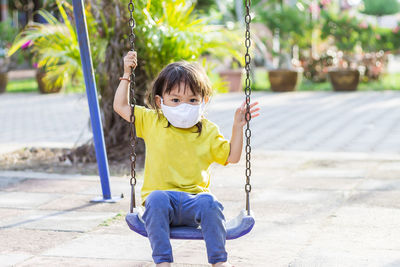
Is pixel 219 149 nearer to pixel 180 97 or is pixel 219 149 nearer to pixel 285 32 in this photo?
pixel 180 97

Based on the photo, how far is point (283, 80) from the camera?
15.9 m

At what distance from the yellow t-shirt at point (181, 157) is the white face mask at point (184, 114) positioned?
0.24 ft

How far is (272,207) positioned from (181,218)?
1.68 metres

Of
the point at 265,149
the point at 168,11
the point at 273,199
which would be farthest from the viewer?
the point at 265,149

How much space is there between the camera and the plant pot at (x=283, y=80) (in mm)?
15805

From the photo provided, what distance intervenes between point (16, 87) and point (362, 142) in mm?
12744

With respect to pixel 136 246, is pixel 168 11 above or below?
above

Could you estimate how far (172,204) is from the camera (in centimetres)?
327

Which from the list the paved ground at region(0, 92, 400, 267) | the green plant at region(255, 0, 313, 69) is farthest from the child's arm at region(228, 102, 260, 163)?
the green plant at region(255, 0, 313, 69)

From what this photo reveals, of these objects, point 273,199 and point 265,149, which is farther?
point 265,149

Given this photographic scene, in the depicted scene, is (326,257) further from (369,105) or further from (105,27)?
(369,105)

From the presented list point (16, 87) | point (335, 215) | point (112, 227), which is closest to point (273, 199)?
point (335, 215)

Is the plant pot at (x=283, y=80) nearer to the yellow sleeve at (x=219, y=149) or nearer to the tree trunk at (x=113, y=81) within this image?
the tree trunk at (x=113, y=81)

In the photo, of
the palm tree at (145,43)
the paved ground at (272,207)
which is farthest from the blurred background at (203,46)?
the paved ground at (272,207)
